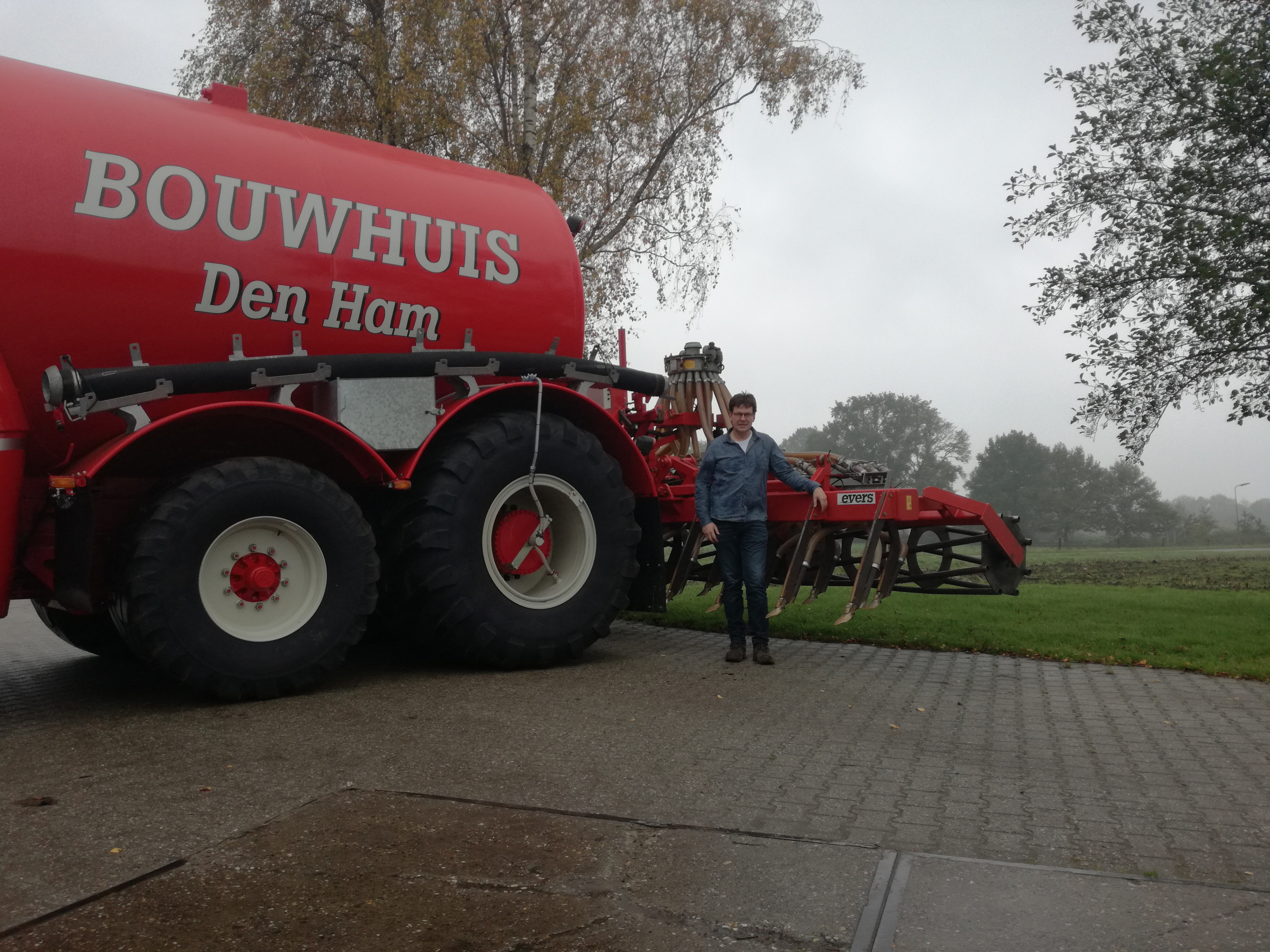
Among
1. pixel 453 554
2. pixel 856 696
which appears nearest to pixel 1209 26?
pixel 856 696

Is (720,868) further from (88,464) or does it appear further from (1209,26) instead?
(1209,26)

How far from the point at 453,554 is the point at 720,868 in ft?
10.2

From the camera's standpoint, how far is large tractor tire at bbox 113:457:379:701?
5.02 meters

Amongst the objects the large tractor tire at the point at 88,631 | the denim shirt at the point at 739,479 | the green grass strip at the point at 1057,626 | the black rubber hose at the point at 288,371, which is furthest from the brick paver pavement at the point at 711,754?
the black rubber hose at the point at 288,371

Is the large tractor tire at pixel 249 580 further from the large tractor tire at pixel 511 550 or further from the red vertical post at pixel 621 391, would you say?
the red vertical post at pixel 621 391

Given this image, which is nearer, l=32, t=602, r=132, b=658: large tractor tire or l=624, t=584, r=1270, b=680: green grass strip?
l=32, t=602, r=132, b=658: large tractor tire

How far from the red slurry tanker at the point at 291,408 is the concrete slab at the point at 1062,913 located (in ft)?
11.2

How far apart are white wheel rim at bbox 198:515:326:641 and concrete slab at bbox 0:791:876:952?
6.30 feet

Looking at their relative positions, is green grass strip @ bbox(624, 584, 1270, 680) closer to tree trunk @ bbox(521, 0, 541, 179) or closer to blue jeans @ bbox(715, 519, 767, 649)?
blue jeans @ bbox(715, 519, 767, 649)

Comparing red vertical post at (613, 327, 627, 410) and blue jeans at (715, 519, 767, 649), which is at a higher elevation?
red vertical post at (613, 327, 627, 410)

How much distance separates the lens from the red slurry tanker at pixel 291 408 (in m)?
5.02

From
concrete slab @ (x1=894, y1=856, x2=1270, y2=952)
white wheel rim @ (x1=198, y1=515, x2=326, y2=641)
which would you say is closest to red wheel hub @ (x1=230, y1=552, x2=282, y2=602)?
white wheel rim @ (x1=198, y1=515, x2=326, y2=641)

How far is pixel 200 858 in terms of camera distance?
10.6ft

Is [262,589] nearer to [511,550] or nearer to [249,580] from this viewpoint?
[249,580]
